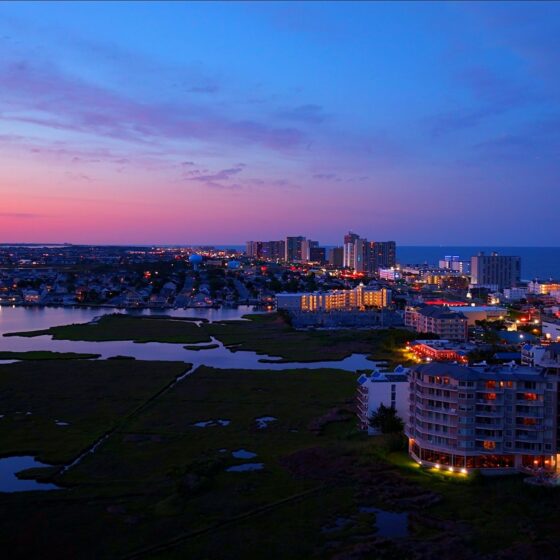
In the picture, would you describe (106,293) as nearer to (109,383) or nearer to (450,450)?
(109,383)

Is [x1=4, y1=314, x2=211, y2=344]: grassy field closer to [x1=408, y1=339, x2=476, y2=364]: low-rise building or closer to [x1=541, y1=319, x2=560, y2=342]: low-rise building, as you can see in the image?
[x1=408, y1=339, x2=476, y2=364]: low-rise building

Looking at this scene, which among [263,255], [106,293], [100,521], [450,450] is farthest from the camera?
[263,255]

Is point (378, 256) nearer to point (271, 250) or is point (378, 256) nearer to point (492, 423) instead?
point (271, 250)

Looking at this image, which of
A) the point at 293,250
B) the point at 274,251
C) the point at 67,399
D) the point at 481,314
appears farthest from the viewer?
the point at 274,251

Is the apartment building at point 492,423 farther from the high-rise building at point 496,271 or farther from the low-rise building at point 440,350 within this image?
the high-rise building at point 496,271

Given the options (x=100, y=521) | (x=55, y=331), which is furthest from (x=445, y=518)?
(x=55, y=331)

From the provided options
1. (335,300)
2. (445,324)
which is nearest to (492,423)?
(445,324)

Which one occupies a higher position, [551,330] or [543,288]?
[543,288]

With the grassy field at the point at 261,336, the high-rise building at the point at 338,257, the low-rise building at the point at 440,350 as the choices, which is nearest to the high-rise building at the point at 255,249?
the high-rise building at the point at 338,257
